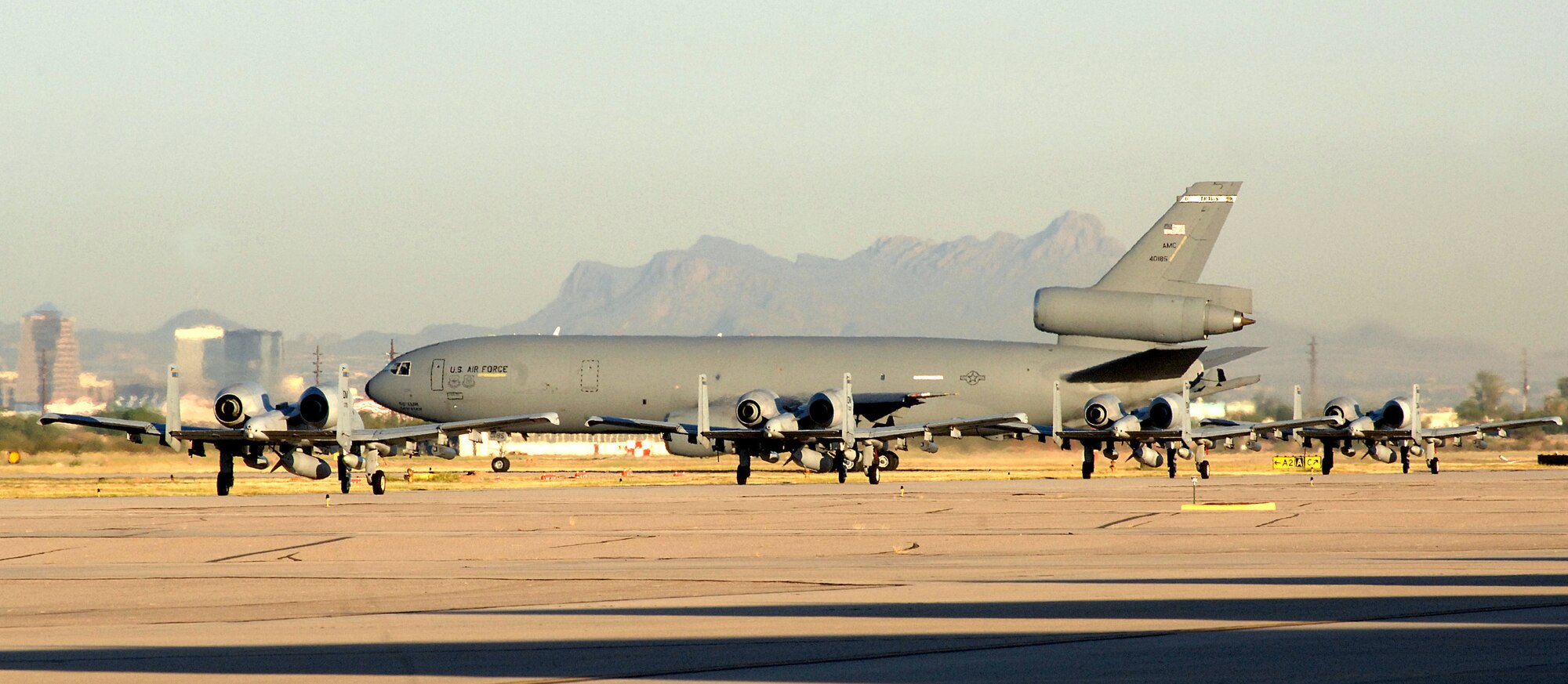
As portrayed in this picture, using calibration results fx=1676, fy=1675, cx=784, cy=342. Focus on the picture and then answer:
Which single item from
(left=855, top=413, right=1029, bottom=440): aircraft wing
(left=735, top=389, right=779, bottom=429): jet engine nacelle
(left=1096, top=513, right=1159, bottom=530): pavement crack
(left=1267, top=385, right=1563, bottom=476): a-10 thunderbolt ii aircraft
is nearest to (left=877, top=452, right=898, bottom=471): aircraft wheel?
(left=855, top=413, right=1029, bottom=440): aircraft wing

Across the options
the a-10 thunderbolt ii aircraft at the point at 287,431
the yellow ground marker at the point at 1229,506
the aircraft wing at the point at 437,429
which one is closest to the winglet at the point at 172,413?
the a-10 thunderbolt ii aircraft at the point at 287,431

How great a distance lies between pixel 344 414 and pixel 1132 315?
28.1m

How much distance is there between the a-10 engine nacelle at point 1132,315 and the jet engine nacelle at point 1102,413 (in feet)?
15.0

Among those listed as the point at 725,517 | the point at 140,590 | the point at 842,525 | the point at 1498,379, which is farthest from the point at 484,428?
the point at 1498,379

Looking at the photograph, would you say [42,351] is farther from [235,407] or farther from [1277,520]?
[1277,520]

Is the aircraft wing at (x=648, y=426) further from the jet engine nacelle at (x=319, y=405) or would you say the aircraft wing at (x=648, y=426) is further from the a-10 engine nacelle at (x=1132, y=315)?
the a-10 engine nacelle at (x=1132, y=315)

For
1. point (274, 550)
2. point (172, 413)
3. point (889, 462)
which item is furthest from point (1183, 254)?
point (274, 550)

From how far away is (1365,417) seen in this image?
56.2 m

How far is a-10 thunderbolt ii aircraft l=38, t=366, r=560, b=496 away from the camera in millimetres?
36594

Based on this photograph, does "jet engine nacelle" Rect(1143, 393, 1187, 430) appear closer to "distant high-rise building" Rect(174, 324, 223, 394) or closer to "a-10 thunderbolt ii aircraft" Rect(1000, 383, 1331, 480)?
"a-10 thunderbolt ii aircraft" Rect(1000, 383, 1331, 480)

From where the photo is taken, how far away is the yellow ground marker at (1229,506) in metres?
28.7

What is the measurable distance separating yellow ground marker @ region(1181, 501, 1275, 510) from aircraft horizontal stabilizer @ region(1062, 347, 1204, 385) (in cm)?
2367

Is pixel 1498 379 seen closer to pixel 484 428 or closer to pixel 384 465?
pixel 384 465

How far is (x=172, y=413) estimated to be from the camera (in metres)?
37.4
